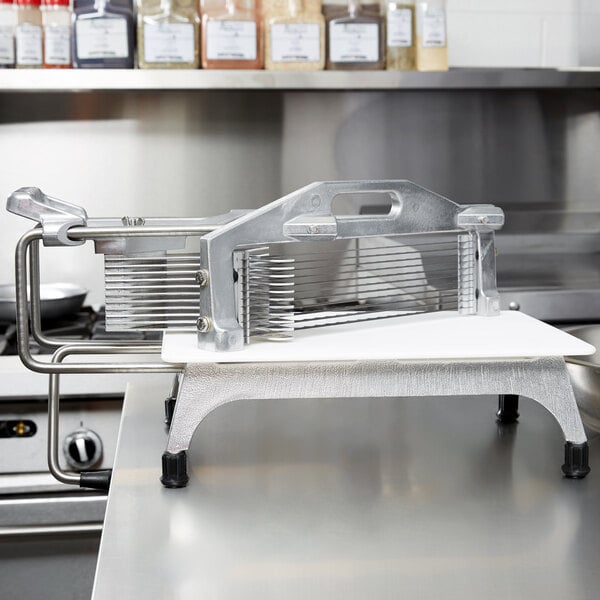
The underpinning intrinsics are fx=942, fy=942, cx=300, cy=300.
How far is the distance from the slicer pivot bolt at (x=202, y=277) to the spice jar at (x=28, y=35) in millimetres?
1106

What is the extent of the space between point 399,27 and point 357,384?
1.13 m

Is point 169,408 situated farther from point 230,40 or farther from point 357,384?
point 230,40

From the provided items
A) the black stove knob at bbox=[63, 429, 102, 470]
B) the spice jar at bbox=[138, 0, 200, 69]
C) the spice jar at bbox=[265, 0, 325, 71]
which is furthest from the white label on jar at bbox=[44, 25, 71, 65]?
the black stove knob at bbox=[63, 429, 102, 470]

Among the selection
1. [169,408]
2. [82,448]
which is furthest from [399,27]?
[169,408]

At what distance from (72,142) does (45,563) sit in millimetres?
891

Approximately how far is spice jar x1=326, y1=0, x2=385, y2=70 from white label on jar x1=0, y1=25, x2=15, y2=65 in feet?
1.87

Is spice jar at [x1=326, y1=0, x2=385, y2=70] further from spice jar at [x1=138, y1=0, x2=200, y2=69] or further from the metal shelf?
spice jar at [x1=138, y1=0, x2=200, y2=69]

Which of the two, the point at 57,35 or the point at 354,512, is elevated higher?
the point at 57,35

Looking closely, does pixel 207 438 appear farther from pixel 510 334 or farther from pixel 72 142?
pixel 72 142

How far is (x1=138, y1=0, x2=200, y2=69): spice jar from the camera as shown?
63.9 inches

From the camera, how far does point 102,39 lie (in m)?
1.65

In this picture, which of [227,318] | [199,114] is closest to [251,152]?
[199,114]

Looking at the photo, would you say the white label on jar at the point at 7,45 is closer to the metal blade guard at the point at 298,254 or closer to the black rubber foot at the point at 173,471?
the metal blade guard at the point at 298,254

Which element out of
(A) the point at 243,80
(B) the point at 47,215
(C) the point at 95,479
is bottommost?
(C) the point at 95,479
